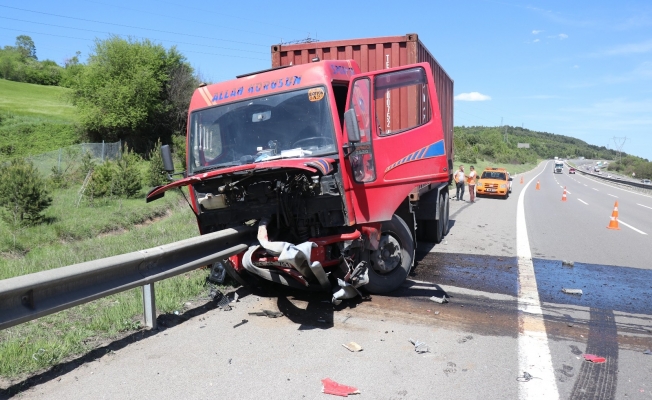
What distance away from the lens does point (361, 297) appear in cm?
608

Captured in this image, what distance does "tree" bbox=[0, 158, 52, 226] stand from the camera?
44.7ft

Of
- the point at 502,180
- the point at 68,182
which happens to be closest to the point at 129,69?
the point at 68,182

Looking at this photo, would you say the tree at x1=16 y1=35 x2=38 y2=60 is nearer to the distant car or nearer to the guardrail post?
the distant car

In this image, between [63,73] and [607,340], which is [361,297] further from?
[63,73]

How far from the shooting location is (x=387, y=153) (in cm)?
580

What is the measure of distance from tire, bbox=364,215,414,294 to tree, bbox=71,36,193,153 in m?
34.5

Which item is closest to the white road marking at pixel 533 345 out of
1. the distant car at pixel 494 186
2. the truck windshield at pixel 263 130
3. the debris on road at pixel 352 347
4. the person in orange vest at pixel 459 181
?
the debris on road at pixel 352 347

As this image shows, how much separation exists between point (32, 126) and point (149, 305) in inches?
1677

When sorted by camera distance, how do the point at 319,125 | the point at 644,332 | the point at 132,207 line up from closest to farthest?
the point at 644,332
the point at 319,125
the point at 132,207

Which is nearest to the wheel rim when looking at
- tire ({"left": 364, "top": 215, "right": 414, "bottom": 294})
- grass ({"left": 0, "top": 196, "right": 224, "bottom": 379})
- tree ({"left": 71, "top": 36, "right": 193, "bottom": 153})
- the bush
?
tire ({"left": 364, "top": 215, "right": 414, "bottom": 294})

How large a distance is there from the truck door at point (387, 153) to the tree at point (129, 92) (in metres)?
34.6

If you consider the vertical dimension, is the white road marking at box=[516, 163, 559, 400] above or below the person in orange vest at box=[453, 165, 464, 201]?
below

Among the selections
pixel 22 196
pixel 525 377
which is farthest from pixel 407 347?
pixel 22 196

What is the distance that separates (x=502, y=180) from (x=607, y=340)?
22.5m
